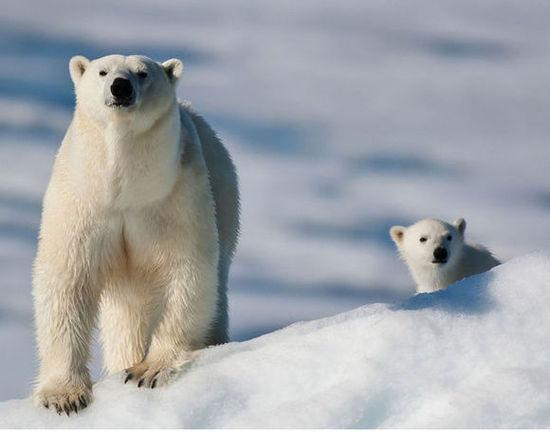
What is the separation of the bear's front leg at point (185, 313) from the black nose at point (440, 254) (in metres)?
4.44

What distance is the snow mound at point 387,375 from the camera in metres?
4.96

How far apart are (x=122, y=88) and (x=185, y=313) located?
1319mm

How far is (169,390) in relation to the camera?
18.6 feet

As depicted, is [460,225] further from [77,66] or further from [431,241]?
[77,66]

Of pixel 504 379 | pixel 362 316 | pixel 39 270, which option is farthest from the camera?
pixel 39 270

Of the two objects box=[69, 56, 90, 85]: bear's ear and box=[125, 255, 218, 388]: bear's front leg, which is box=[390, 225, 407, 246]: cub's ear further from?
box=[69, 56, 90, 85]: bear's ear

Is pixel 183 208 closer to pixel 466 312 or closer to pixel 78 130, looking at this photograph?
pixel 78 130

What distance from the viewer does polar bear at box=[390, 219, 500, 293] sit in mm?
10547

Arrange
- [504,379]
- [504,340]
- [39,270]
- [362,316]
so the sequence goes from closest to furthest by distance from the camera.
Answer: [504,379]
[504,340]
[362,316]
[39,270]

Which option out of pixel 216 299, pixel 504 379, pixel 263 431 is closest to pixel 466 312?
pixel 504 379

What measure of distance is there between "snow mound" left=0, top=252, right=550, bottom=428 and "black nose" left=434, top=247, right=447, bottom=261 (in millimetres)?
4628

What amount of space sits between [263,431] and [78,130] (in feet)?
6.74

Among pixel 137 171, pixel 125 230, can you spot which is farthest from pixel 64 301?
pixel 137 171

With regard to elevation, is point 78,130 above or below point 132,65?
below
